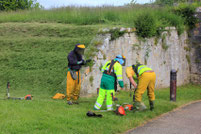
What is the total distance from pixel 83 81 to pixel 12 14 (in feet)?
37.3

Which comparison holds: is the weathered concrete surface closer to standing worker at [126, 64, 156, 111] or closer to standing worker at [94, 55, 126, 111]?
standing worker at [126, 64, 156, 111]

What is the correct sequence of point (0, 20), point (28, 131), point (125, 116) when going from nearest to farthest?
point (28, 131), point (125, 116), point (0, 20)

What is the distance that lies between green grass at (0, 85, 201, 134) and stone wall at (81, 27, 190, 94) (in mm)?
1796

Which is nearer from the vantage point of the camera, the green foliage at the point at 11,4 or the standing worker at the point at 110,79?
the standing worker at the point at 110,79

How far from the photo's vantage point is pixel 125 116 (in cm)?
810

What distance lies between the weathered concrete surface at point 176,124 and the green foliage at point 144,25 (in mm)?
4741

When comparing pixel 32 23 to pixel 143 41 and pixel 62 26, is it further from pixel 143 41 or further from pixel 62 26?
pixel 143 41

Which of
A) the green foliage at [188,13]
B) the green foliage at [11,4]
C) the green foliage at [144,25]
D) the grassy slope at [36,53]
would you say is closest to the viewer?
the grassy slope at [36,53]

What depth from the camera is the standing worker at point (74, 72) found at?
380 inches

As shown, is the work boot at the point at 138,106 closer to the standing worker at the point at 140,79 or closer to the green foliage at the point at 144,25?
the standing worker at the point at 140,79

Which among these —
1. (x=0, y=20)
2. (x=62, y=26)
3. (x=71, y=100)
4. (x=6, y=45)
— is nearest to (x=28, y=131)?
(x=71, y=100)

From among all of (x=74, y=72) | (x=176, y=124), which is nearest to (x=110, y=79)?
(x=74, y=72)

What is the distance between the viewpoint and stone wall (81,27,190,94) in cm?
1138

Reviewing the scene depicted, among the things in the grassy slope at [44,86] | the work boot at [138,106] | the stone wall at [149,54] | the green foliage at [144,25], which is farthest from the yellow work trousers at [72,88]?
the green foliage at [144,25]
